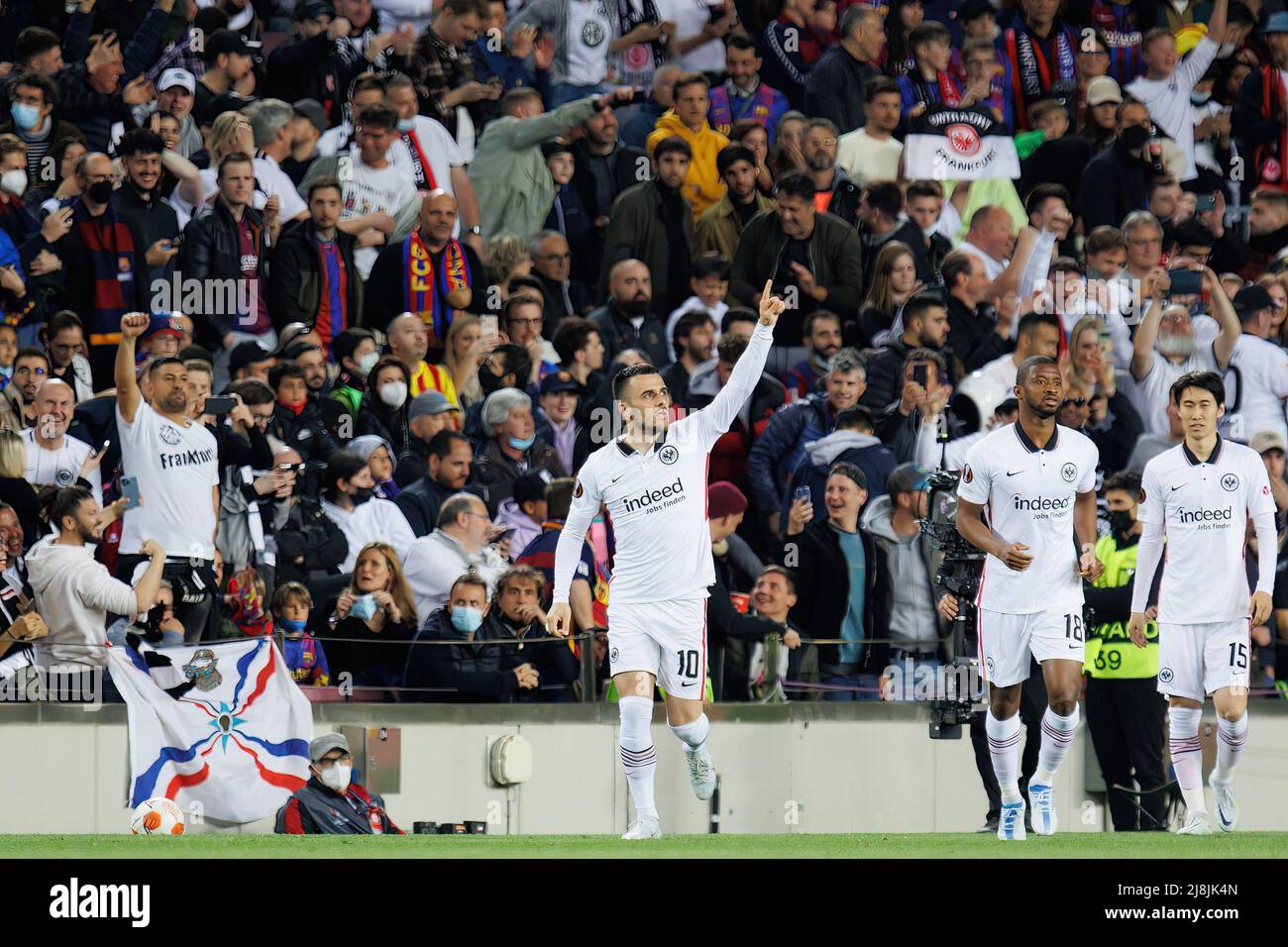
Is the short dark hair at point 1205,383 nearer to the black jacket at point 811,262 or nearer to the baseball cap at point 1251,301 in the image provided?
the black jacket at point 811,262

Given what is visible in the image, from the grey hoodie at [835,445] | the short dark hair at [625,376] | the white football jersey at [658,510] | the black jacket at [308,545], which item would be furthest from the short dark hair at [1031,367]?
the black jacket at [308,545]

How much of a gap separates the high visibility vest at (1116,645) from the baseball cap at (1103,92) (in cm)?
669

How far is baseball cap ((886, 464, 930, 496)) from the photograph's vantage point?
1516 cm

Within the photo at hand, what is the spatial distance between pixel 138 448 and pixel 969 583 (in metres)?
5.37

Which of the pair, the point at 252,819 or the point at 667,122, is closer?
the point at 252,819

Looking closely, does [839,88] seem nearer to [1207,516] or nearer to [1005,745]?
[1207,516]

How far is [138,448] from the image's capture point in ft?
47.5

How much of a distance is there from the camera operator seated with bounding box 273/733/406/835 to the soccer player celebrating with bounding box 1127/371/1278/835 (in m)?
4.45

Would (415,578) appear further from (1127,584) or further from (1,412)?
(1127,584)

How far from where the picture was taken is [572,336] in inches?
667

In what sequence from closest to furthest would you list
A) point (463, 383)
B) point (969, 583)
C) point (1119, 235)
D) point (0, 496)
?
point (969, 583)
point (0, 496)
point (463, 383)
point (1119, 235)

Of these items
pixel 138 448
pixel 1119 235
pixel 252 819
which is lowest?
pixel 252 819
